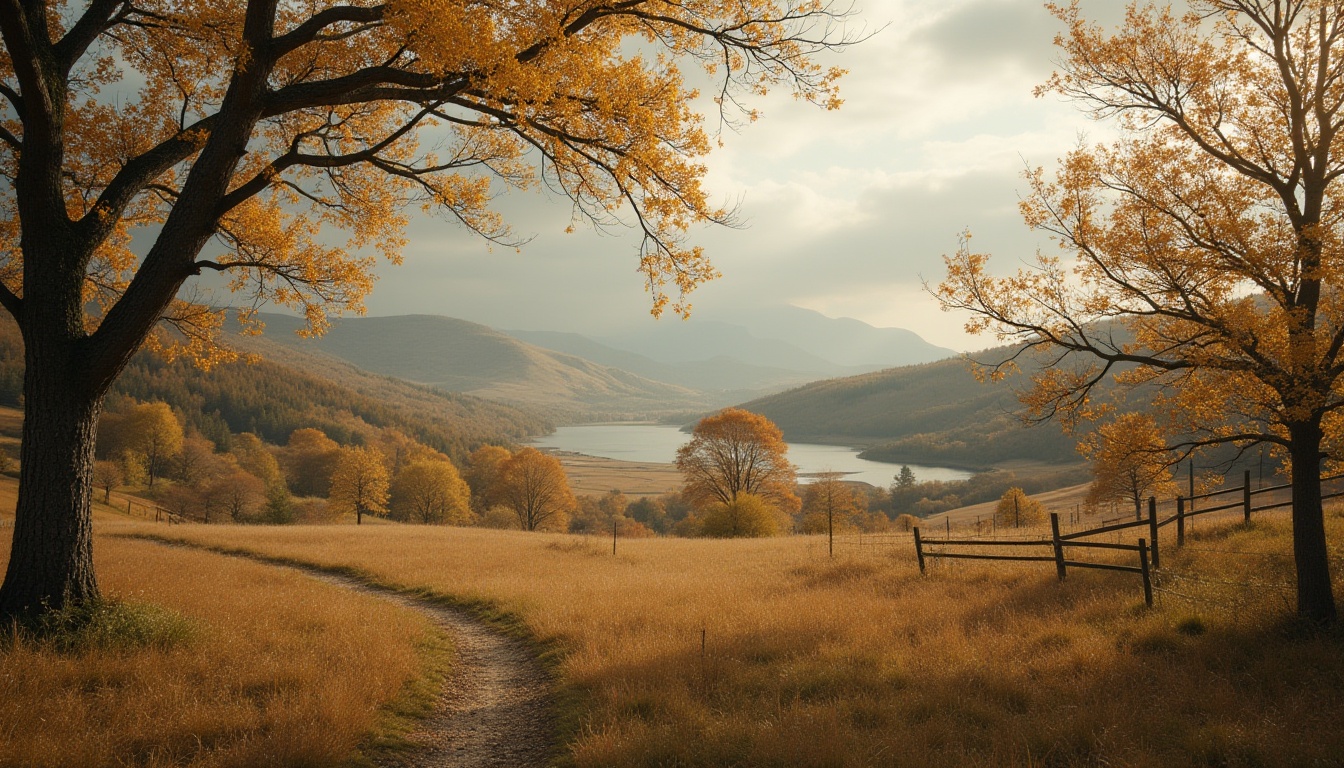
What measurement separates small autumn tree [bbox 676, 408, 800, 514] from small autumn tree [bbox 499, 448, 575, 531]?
17986 millimetres

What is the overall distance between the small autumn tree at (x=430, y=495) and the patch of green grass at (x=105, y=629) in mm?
56202

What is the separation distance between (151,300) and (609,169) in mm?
5668

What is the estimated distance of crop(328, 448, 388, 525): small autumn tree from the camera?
186 ft

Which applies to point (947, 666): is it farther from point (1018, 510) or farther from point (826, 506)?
point (1018, 510)

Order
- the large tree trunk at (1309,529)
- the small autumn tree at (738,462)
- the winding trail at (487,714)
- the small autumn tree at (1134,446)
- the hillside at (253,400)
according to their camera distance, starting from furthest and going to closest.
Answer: the hillside at (253,400) → the small autumn tree at (738,462) → the small autumn tree at (1134,446) → the large tree trunk at (1309,529) → the winding trail at (487,714)

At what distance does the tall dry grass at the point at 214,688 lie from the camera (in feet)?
17.6

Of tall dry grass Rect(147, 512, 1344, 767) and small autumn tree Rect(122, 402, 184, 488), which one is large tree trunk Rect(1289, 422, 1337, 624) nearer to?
tall dry grass Rect(147, 512, 1344, 767)

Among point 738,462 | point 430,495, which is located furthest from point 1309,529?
point 430,495

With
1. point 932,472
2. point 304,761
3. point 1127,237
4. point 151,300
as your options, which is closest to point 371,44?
point 151,300

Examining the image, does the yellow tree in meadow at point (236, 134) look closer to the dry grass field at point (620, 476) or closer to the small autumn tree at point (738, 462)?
the small autumn tree at point (738, 462)

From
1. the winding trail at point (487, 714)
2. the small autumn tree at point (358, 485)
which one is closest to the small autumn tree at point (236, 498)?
the small autumn tree at point (358, 485)

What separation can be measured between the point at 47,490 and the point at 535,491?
5309 cm

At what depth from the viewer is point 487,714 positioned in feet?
24.6

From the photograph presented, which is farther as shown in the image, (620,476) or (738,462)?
(620,476)
